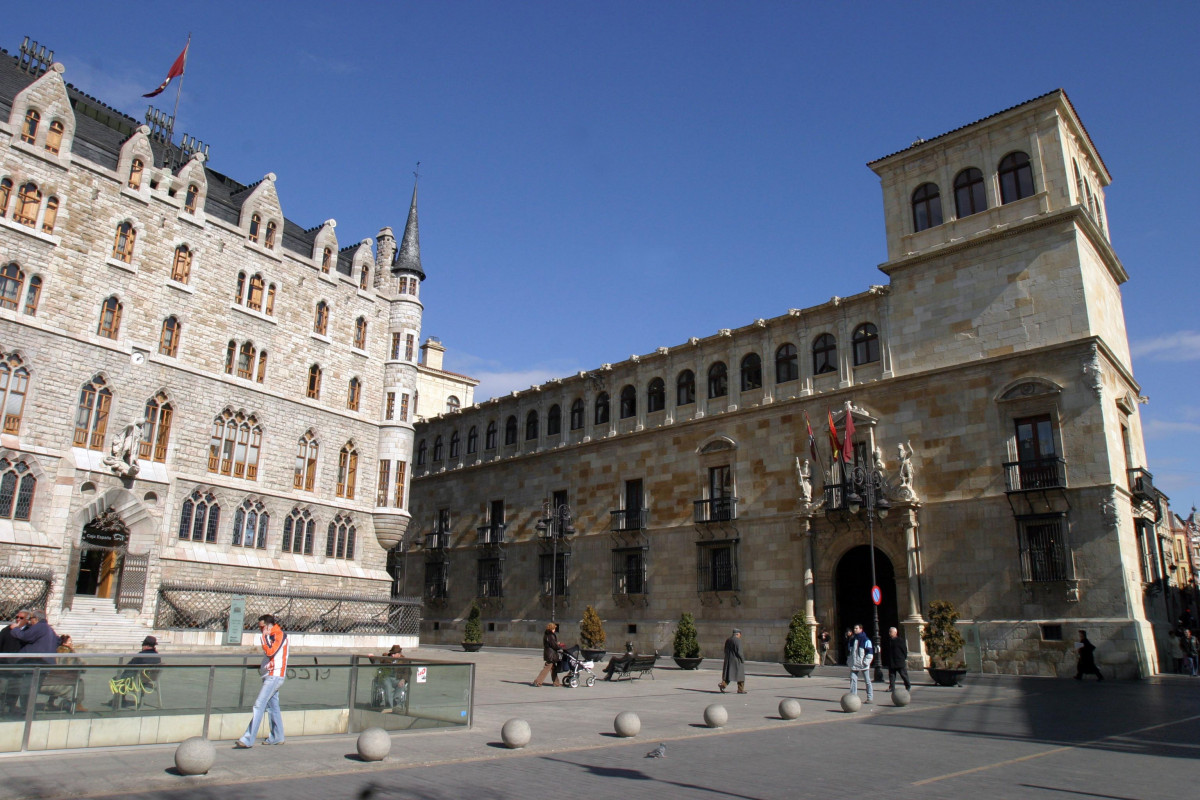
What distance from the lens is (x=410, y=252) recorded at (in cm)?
4184

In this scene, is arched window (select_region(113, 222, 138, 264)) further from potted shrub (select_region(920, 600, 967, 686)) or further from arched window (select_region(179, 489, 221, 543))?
potted shrub (select_region(920, 600, 967, 686))

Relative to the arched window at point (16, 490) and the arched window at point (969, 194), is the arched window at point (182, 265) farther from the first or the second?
the arched window at point (969, 194)

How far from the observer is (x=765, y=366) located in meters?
34.0

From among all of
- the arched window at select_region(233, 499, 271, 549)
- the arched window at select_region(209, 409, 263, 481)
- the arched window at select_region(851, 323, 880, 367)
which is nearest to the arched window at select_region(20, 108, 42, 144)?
the arched window at select_region(209, 409, 263, 481)

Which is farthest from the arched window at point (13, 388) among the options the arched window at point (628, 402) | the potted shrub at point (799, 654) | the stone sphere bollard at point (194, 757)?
the potted shrub at point (799, 654)

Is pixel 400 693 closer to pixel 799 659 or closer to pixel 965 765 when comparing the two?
pixel 965 765

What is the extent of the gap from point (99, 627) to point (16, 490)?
523 cm

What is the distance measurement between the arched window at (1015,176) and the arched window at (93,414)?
32.9m

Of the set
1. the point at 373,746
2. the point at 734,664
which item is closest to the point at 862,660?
the point at 734,664

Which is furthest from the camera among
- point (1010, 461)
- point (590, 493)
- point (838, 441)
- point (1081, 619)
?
point (590, 493)

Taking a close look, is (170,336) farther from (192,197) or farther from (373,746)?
(373,746)

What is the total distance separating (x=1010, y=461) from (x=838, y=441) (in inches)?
218

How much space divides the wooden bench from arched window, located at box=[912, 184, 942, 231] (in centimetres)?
1945

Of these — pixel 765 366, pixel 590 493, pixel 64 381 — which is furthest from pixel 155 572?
pixel 765 366
